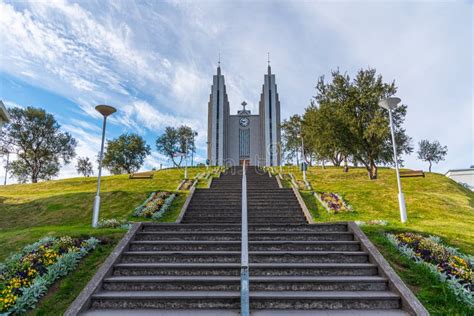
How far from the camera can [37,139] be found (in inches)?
1179

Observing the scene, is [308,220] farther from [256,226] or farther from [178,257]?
[178,257]

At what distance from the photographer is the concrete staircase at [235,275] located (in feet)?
13.7

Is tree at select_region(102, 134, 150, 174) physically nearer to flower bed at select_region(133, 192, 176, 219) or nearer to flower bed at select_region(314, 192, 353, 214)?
flower bed at select_region(133, 192, 176, 219)

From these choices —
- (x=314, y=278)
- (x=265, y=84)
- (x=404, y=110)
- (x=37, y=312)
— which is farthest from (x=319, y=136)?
(x=265, y=84)

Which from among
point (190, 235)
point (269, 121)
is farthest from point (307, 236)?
point (269, 121)

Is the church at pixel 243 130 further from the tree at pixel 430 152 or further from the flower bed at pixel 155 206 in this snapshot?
the flower bed at pixel 155 206

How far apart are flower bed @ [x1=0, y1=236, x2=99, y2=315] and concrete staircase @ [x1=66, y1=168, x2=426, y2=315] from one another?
2.48 ft

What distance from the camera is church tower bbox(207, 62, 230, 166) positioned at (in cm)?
5484

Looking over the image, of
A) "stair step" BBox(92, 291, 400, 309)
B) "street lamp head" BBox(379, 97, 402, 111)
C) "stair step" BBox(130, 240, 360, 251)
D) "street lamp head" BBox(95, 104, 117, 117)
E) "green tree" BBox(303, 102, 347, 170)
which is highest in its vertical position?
"green tree" BBox(303, 102, 347, 170)

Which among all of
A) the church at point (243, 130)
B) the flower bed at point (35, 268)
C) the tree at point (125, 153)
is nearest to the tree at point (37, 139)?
the tree at point (125, 153)

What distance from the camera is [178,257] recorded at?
5.37m

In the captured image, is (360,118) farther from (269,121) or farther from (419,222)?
(269,121)

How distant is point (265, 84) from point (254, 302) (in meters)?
55.0

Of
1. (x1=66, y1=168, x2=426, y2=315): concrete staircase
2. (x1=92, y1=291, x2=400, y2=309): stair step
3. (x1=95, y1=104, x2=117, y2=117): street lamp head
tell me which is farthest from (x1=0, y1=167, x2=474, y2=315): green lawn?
(x1=95, y1=104, x2=117, y2=117): street lamp head
